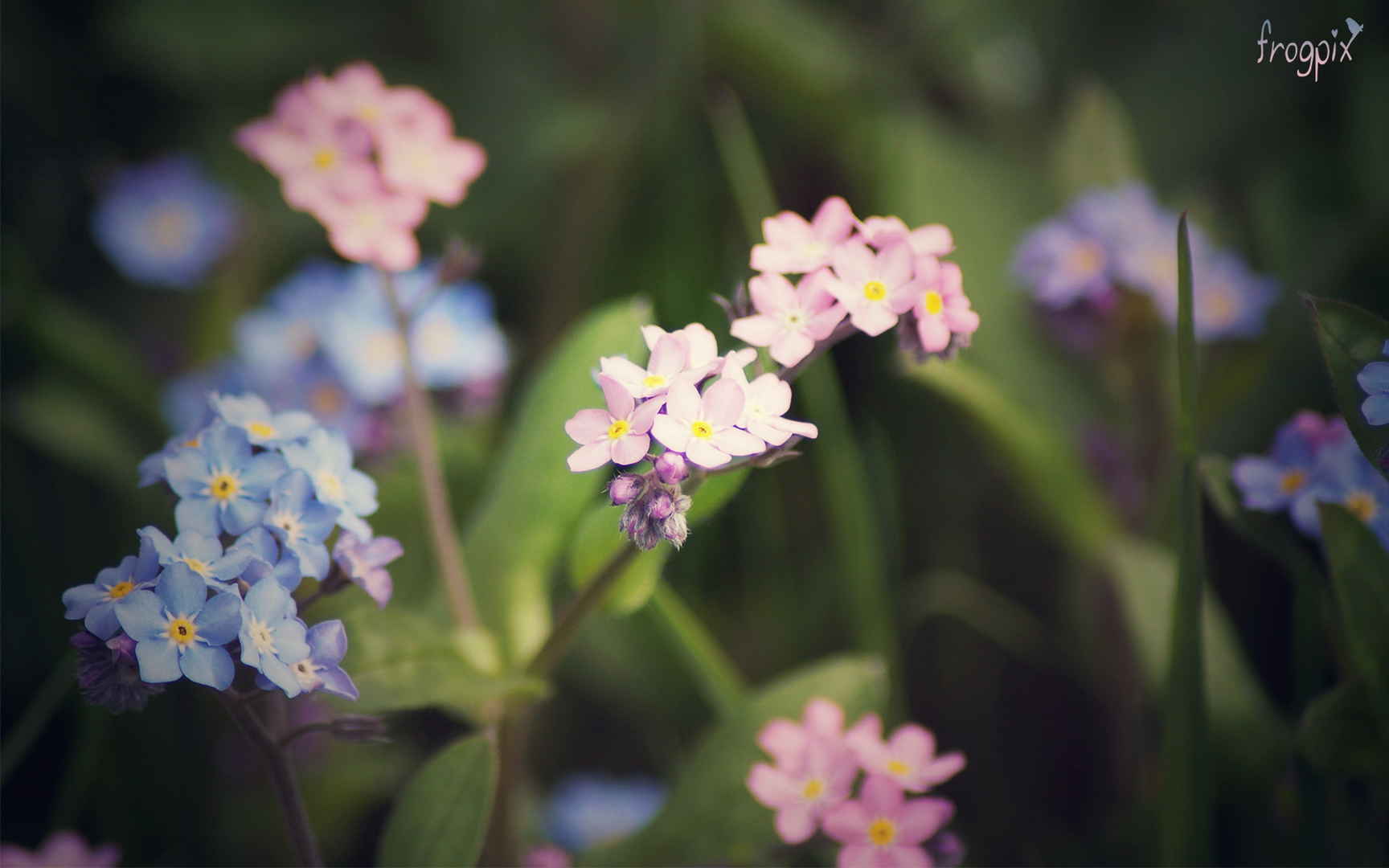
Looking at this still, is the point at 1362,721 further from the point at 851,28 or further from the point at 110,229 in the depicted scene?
the point at 110,229

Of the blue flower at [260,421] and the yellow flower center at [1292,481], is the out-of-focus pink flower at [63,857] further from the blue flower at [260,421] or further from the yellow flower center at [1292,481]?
the yellow flower center at [1292,481]

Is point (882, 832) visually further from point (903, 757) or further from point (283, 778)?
point (283, 778)

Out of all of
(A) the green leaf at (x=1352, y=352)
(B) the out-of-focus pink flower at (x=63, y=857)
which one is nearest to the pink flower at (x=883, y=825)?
(A) the green leaf at (x=1352, y=352)

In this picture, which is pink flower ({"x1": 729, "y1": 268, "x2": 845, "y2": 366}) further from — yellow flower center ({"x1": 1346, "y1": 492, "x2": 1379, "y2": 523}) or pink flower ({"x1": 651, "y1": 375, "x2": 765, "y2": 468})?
yellow flower center ({"x1": 1346, "y1": 492, "x2": 1379, "y2": 523})

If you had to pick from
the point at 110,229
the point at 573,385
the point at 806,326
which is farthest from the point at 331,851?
the point at 110,229

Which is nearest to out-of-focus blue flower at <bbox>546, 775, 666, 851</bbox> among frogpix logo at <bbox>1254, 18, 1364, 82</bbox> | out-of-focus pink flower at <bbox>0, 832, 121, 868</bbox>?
out-of-focus pink flower at <bbox>0, 832, 121, 868</bbox>

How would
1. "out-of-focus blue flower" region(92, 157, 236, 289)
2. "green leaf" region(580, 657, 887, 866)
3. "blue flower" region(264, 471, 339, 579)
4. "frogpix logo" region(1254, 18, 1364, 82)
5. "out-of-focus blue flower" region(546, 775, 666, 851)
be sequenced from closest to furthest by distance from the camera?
"blue flower" region(264, 471, 339, 579) < "green leaf" region(580, 657, 887, 866) < "out-of-focus blue flower" region(546, 775, 666, 851) < "frogpix logo" region(1254, 18, 1364, 82) < "out-of-focus blue flower" region(92, 157, 236, 289)
